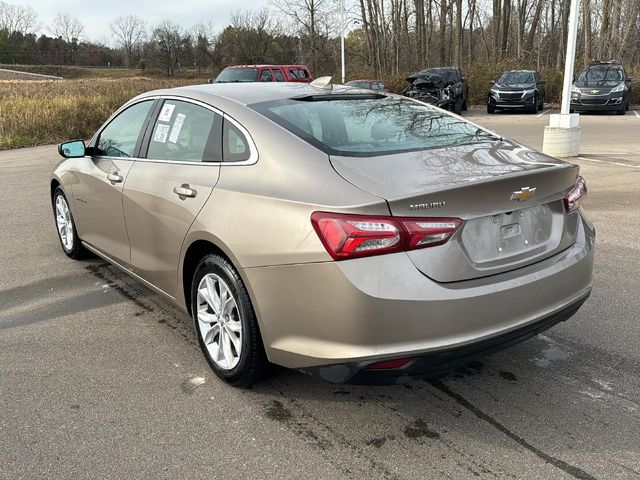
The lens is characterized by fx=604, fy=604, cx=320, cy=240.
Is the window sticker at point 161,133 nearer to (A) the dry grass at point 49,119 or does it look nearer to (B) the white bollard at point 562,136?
(B) the white bollard at point 562,136

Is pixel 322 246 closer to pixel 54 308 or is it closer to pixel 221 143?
pixel 221 143

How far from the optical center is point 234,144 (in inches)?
129

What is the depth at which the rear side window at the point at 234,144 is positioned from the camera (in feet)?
10.4

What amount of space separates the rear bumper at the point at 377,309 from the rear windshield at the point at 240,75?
57.7 ft

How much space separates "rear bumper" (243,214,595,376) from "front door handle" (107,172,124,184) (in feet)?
5.63

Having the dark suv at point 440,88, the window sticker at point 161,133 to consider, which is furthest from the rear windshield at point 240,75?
the window sticker at point 161,133

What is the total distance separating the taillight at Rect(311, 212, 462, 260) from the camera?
250 centimetres

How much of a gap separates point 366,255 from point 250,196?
747 mm

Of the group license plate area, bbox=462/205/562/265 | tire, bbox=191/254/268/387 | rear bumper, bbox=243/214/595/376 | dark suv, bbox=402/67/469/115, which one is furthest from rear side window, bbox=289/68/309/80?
rear bumper, bbox=243/214/595/376

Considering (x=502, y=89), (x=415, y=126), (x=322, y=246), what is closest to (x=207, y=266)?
(x=322, y=246)

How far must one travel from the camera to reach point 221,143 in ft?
11.0

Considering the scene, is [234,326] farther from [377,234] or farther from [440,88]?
[440,88]

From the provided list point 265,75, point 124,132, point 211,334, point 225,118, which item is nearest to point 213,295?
point 211,334

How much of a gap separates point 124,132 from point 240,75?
16064 millimetres
